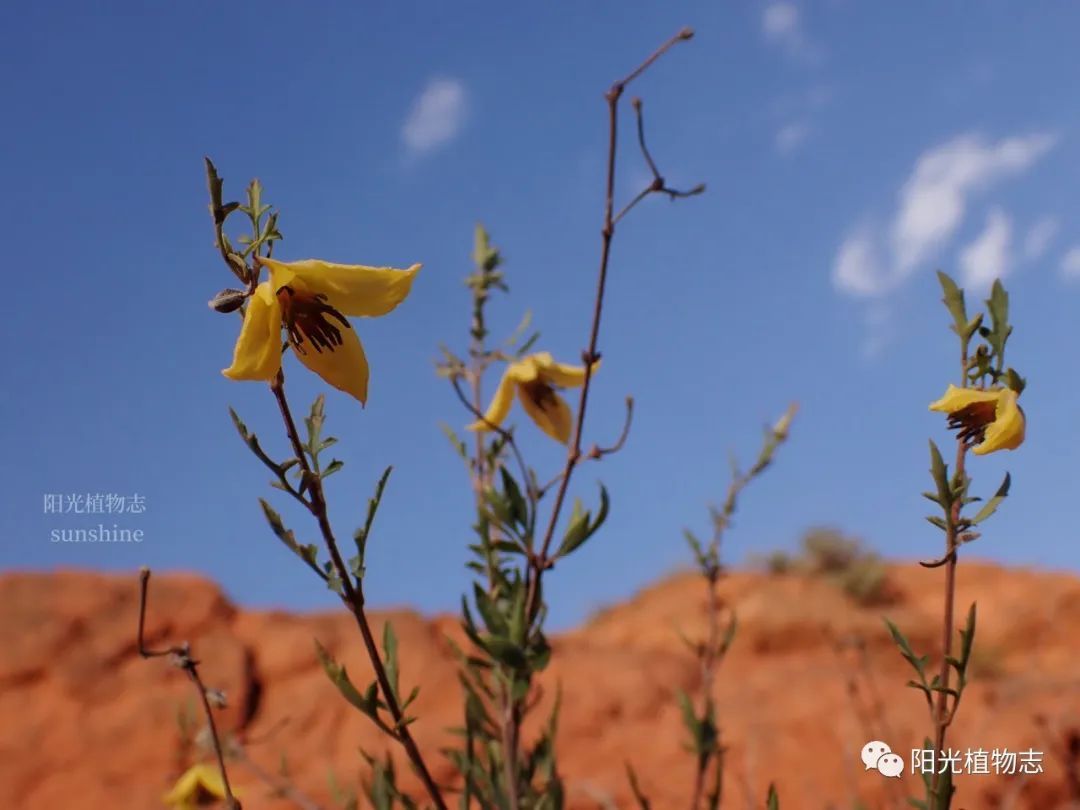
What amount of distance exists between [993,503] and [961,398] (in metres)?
0.14

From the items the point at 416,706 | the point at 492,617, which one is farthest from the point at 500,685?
the point at 416,706

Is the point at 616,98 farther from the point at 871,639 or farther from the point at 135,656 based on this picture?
the point at 871,639

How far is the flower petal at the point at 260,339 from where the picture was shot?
1.02m

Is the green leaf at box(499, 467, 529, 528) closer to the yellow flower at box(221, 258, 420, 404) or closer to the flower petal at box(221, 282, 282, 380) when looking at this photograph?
the yellow flower at box(221, 258, 420, 404)

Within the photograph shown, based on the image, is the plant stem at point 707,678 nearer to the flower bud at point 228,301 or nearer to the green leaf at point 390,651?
the green leaf at point 390,651

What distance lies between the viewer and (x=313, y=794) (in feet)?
19.8

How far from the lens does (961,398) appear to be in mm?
1271

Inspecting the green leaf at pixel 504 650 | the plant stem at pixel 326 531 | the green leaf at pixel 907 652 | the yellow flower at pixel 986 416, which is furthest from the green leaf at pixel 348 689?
the yellow flower at pixel 986 416

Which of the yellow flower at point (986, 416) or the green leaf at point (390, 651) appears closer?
the yellow flower at point (986, 416)

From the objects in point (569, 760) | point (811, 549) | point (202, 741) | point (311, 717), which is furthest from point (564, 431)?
point (811, 549)

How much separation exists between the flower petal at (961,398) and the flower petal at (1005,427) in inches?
0.5

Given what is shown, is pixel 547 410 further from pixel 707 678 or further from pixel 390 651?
pixel 707 678

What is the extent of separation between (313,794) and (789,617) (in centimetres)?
750

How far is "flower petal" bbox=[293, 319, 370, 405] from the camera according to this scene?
1.15 m
